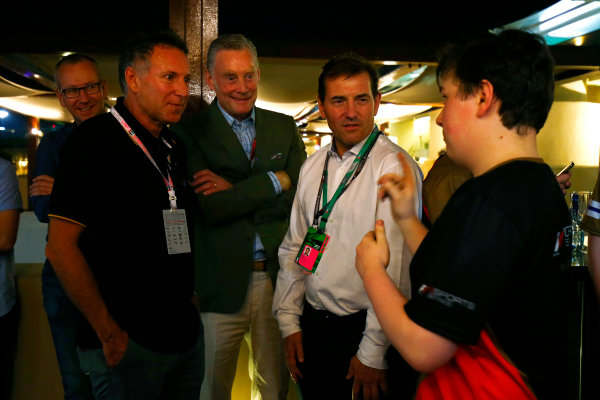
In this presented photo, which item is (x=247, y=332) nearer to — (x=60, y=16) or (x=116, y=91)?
(x=60, y=16)

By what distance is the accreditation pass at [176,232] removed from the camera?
154 cm

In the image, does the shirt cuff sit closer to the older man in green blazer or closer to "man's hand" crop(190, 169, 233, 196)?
the older man in green blazer

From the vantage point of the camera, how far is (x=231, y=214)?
1.98 metres

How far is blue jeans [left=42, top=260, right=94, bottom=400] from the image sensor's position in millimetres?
2029

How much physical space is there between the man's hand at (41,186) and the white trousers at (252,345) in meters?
0.86

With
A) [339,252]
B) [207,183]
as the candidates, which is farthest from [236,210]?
[339,252]

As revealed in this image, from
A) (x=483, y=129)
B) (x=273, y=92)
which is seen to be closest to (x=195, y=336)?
(x=483, y=129)

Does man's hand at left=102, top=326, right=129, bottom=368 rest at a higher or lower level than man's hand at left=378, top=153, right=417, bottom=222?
lower

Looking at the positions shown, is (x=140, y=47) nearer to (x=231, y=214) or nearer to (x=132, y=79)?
(x=132, y=79)

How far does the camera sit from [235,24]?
4.98m

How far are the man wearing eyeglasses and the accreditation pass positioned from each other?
0.78 meters

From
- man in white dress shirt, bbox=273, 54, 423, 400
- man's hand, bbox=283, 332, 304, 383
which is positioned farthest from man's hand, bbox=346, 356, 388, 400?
man's hand, bbox=283, 332, 304, 383

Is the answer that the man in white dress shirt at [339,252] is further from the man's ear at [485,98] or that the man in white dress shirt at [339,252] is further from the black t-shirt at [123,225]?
the man's ear at [485,98]

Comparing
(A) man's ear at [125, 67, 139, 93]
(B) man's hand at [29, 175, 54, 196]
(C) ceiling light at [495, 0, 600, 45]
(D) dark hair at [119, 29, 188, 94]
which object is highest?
(C) ceiling light at [495, 0, 600, 45]
